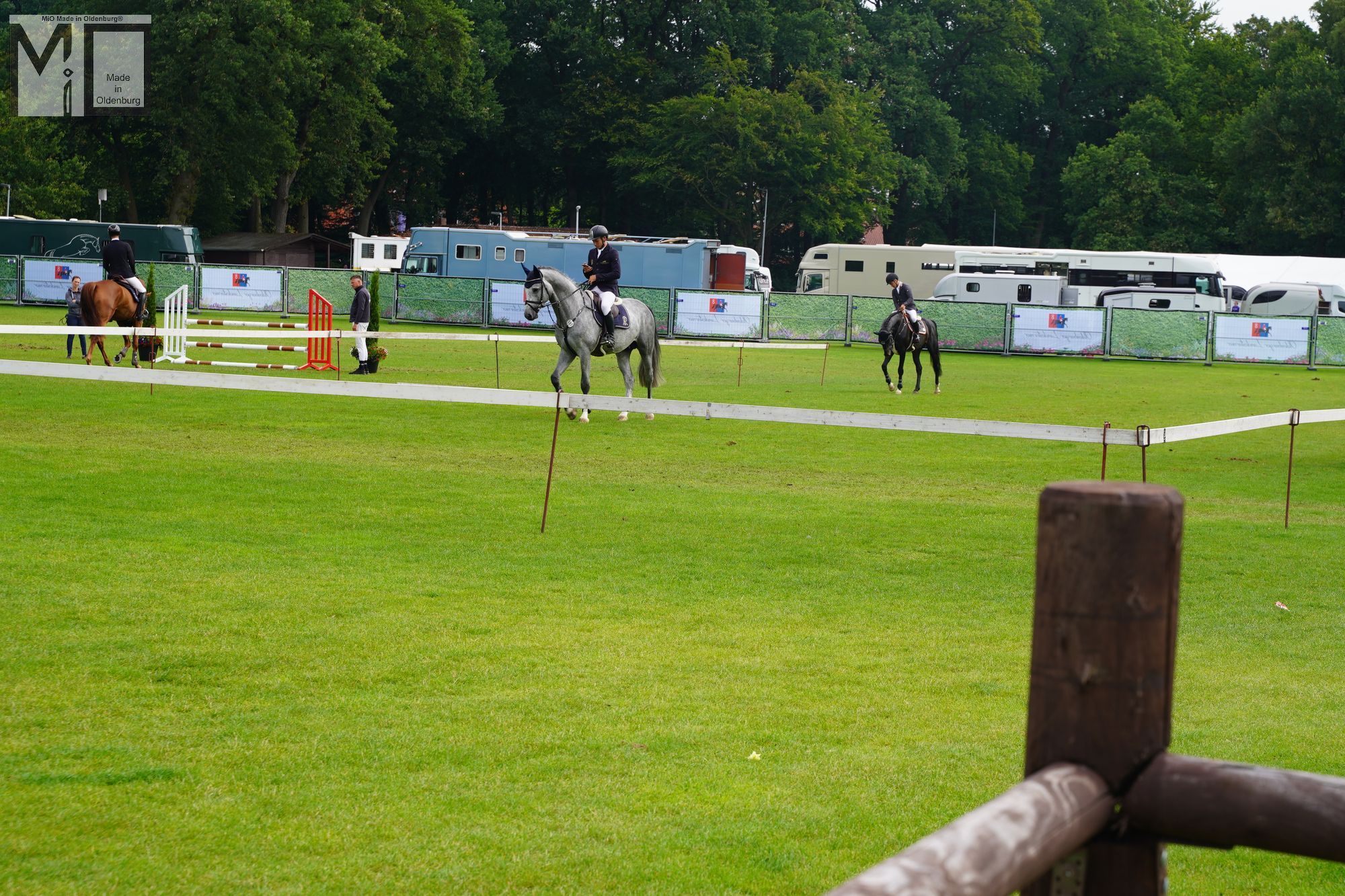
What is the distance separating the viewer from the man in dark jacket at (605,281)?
66.2 ft

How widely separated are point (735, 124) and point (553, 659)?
67.1 metres

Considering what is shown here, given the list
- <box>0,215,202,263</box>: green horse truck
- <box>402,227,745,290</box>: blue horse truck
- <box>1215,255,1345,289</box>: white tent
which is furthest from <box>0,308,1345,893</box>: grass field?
<box>1215,255,1345,289</box>: white tent

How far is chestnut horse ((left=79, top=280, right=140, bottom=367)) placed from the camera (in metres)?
23.2

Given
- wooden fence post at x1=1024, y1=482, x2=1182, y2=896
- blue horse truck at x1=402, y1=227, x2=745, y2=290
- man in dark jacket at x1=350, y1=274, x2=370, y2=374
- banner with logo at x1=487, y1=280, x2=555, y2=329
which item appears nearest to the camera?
wooden fence post at x1=1024, y1=482, x2=1182, y2=896

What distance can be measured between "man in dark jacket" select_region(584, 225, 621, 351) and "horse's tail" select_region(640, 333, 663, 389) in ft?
1.80

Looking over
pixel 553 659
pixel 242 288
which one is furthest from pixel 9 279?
pixel 553 659

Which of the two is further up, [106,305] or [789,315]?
[789,315]

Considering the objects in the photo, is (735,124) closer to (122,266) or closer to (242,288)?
(242,288)

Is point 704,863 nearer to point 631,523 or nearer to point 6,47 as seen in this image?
point 631,523

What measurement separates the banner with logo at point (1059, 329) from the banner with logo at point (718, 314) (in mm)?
7608

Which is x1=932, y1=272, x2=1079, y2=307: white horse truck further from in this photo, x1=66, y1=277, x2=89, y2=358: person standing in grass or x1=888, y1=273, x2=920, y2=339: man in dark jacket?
x1=66, y1=277, x2=89, y2=358: person standing in grass

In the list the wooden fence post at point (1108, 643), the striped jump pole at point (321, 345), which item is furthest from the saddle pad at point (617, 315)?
the wooden fence post at point (1108, 643)

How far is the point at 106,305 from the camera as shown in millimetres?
23312

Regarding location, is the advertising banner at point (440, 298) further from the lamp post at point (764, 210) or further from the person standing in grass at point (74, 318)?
the lamp post at point (764, 210)
